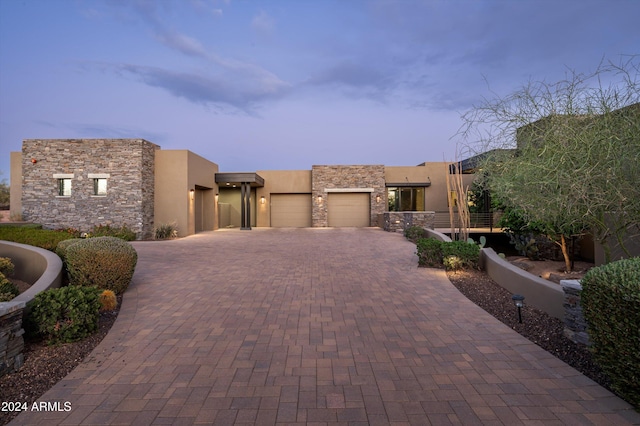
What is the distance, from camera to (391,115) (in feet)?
84.8

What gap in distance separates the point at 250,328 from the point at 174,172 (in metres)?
13.0

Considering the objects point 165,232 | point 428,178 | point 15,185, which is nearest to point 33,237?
point 165,232

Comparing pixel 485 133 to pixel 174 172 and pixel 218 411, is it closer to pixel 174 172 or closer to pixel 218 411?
pixel 218 411

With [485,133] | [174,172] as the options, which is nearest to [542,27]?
[485,133]

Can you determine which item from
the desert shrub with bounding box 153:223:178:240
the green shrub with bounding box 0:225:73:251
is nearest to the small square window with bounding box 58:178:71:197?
the desert shrub with bounding box 153:223:178:240

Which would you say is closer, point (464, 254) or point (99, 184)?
point (464, 254)

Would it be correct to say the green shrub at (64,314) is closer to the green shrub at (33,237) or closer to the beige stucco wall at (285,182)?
the green shrub at (33,237)

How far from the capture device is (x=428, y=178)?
21.3 meters

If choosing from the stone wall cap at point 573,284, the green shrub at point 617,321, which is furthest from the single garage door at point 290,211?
the green shrub at point 617,321

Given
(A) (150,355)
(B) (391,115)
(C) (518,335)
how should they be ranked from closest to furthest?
(A) (150,355) → (C) (518,335) → (B) (391,115)

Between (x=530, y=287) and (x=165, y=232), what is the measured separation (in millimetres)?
13954

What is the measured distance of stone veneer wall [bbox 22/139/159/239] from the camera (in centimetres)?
1381

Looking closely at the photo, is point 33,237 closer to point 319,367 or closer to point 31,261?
point 31,261

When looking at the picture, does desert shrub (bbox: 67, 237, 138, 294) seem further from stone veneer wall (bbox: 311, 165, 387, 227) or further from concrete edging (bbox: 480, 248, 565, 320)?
stone veneer wall (bbox: 311, 165, 387, 227)
